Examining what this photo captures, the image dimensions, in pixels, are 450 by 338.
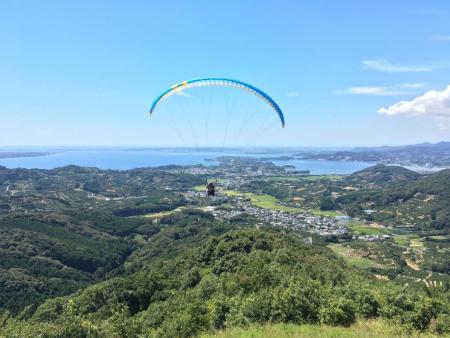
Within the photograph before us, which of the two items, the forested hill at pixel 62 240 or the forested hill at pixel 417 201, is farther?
the forested hill at pixel 417 201

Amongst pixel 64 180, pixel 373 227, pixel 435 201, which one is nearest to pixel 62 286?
pixel 373 227

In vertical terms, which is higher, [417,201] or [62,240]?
[62,240]

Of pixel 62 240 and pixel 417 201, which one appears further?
pixel 417 201

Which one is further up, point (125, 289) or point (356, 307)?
point (356, 307)

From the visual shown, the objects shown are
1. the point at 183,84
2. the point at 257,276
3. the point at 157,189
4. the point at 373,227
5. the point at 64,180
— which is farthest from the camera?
the point at 64,180

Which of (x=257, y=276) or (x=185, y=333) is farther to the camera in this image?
(x=257, y=276)

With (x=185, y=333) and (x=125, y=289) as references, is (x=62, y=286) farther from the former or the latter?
(x=185, y=333)

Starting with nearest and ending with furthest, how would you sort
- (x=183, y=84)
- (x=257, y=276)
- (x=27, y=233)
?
(x=183, y=84) → (x=257, y=276) → (x=27, y=233)

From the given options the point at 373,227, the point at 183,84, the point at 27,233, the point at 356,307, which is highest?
the point at 183,84

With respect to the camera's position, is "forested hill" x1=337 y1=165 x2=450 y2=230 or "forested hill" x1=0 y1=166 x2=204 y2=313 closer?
"forested hill" x1=0 y1=166 x2=204 y2=313

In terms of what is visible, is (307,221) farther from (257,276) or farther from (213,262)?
(257,276)
